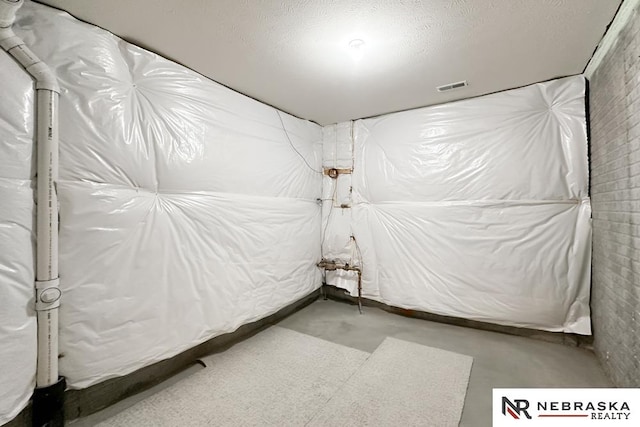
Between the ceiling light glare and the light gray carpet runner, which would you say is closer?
the light gray carpet runner

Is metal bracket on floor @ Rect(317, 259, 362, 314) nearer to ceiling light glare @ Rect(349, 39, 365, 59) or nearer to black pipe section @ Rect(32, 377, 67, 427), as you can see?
ceiling light glare @ Rect(349, 39, 365, 59)

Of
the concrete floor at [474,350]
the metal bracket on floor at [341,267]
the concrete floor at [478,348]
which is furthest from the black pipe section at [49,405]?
the metal bracket on floor at [341,267]

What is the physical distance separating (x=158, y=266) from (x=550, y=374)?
2.86 meters

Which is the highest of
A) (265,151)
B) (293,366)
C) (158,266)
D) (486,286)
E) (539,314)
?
(265,151)

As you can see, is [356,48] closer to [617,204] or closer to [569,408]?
[617,204]

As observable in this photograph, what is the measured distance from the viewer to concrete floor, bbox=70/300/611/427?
65.8 inches

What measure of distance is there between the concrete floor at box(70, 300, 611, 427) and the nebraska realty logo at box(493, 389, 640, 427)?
0.12 m

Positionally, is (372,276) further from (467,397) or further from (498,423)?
(498,423)

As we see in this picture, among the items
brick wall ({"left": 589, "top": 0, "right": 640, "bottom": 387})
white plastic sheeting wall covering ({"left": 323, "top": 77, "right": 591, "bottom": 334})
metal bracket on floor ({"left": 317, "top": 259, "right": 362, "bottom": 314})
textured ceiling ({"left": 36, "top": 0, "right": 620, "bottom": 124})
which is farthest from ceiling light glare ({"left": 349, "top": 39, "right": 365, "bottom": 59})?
metal bracket on floor ({"left": 317, "top": 259, "right": 362, "bottom": 314})

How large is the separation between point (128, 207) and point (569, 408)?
2735mm

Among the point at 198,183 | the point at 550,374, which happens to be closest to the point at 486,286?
the point at 550,374

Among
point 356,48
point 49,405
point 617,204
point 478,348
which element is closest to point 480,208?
point 617,204

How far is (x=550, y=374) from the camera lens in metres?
1.88

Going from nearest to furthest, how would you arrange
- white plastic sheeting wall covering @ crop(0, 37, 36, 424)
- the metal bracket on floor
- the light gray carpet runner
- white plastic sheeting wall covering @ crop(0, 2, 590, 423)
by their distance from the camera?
white plastic sheeting wall covering @ crop(0, 37, 36, 424)
white plastic sheeting wall covering @ crop(0, 2, 590, 423)
the light gray carpet runner
the metal bracket on floor
